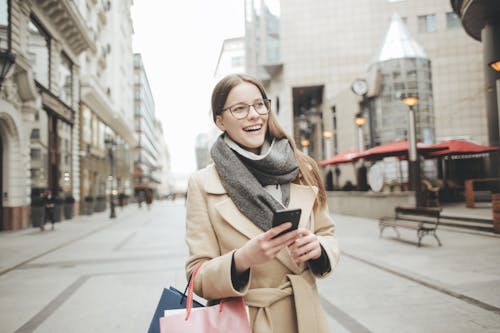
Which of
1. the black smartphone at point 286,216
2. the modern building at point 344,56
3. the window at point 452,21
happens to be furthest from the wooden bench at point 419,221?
the window at point 452,21

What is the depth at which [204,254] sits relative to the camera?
1.62 m

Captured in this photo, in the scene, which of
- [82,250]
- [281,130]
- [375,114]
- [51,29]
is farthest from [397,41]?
[281,130]

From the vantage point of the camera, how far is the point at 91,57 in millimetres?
30797

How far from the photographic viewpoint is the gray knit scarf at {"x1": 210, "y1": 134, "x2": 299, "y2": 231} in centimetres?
167

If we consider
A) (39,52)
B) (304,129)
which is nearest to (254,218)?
A: (39,52)

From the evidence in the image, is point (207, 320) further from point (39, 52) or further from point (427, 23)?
point (427, 23)

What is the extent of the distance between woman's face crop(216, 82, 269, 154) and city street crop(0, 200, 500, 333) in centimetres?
341

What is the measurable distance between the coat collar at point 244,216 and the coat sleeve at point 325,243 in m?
0.10

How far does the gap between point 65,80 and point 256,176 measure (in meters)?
25.5

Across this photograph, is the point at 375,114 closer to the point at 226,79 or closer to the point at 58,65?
the point at 58,65

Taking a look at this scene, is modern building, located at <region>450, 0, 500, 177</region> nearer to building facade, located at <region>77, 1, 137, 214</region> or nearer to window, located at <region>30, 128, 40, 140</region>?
window, located at <region>30, 128, 40, 140</region>

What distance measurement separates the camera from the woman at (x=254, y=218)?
152 cm

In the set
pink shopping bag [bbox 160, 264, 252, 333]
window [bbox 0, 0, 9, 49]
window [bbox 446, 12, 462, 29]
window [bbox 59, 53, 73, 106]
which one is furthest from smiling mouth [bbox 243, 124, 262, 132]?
window [bbox 446, 12, 462, 29]

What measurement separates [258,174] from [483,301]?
4881mm
